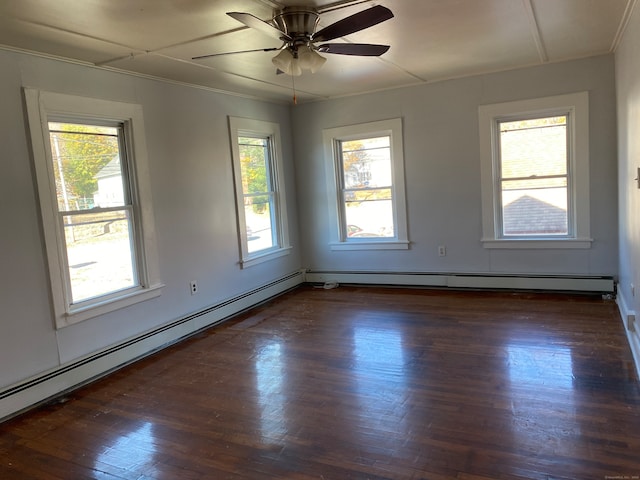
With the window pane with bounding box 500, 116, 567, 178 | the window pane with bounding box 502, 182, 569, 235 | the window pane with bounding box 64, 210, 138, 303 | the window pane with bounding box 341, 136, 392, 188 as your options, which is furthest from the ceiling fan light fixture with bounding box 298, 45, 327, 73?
the window pane with bounding box 502, 182, 569, 235

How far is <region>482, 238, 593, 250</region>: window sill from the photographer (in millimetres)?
4797

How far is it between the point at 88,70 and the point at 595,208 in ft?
15.7

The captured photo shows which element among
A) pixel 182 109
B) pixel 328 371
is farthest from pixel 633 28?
pixel 182 109

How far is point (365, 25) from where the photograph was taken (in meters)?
2.50

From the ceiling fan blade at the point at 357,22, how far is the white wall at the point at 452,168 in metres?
2.91

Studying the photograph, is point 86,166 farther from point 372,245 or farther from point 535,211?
point 535,211

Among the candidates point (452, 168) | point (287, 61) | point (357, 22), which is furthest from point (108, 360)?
point (452, 168)

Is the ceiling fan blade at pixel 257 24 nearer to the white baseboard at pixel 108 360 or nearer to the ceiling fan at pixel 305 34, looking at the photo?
the ceiling fan at pixel 305 34

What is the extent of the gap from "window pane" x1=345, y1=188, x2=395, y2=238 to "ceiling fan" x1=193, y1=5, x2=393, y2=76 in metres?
2.87

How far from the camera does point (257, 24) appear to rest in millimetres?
2547

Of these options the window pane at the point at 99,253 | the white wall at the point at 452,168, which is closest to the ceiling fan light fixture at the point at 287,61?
the window pane at the point at 99,253

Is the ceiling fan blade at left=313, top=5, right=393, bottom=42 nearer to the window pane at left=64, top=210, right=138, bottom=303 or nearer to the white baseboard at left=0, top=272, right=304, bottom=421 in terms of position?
the window pane at left=64, top=210, right=138, bottom=303

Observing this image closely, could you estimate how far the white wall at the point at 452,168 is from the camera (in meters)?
4.61

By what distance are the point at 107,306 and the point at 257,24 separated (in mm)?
2404
